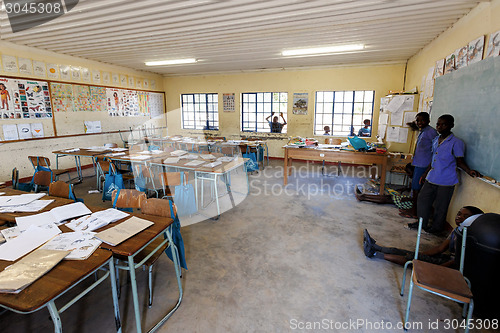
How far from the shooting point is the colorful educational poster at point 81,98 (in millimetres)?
6652

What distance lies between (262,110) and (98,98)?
200 inches

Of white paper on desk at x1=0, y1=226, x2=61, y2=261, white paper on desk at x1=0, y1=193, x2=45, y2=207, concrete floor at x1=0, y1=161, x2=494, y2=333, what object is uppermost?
white paper on desk at x1=0, y1=193, x2=45, y2=207

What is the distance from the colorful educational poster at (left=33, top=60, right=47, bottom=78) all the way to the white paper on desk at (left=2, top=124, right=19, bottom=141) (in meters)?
1.36

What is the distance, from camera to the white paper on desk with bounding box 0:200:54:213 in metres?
2.11

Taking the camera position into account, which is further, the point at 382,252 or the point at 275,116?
the point at 275,116

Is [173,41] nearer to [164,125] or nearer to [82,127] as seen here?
[82,127]

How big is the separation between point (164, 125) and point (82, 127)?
3.28m

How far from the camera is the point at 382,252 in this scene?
279 centimetres

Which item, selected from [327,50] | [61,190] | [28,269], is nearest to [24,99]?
[61,190]

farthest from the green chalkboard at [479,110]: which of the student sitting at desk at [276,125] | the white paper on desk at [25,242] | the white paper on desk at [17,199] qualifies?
the student sitting at desk at [276,125]

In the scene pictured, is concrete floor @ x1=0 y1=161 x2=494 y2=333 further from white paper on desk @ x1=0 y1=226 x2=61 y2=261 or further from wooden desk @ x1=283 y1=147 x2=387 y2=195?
wooden desk @ x1=283 y1=147 x2=387 y2=195

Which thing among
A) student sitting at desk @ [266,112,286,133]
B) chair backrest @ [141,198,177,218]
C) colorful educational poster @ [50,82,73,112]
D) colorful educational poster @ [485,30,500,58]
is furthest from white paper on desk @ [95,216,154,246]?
student sitting at desk @ [266,112,286,133]

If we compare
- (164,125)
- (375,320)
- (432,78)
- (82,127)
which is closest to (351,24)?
(432,78)

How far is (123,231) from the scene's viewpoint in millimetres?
1761
